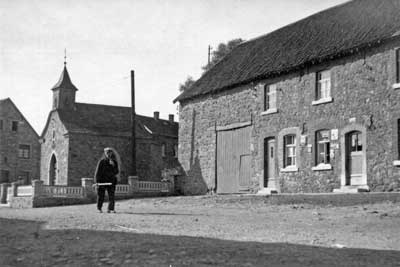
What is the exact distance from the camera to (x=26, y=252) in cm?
957

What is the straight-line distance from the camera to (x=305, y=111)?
26203mm

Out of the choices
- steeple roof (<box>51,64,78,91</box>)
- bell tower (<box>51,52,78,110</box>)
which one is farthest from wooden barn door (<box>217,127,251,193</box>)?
steeple roof (<box>51,64,78,91</box>)

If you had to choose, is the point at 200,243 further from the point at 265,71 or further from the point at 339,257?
the point at 265,71

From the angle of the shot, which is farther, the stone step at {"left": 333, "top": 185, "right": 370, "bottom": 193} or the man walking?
the stone step at {"left": 333, "top": 185, "right": 370, "bottom": 193}

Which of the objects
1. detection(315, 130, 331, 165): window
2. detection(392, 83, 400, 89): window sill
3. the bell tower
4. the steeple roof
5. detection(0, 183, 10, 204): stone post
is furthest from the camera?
the steeple roof

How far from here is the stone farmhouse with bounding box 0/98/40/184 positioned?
60094 mm

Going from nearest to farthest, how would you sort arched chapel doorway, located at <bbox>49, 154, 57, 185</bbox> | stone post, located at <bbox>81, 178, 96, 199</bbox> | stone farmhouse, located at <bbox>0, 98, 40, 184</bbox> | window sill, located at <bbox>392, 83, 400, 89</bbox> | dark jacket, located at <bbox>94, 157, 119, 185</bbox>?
dark jacket, located at <bbox>94, 157, 119, 185</bbox> → window sill, located at <bbox>392, 83, 400, 89</bbox> → stone post, located at <bbox>81, 178, 96, 199</bbox> → arched chapel doorway, located at <bbox>49, 154, 57, 185</bbox> → stone farmhouse, located at <bbox>0, 98, 40, 184</bbox>

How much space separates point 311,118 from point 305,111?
518 millimetres

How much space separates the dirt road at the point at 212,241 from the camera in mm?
8492

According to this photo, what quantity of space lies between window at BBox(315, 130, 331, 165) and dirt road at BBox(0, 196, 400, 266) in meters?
8.67

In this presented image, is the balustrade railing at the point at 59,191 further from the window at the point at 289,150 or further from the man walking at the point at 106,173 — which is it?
the man walking at the point at 106,173

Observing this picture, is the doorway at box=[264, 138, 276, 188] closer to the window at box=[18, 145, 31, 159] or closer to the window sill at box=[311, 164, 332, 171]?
the window sill at box=[311, 164, 332, 171]

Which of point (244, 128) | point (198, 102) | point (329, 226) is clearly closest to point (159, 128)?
point (198, 102)

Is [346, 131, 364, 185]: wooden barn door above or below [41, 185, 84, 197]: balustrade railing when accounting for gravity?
above
